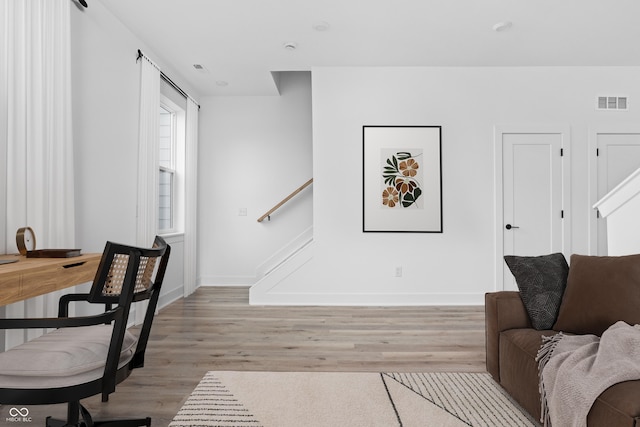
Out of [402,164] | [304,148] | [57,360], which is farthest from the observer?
[304,148]

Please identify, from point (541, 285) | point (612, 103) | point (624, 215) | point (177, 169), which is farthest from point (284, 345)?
point (612, 103)

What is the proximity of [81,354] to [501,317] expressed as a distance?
1970 mm

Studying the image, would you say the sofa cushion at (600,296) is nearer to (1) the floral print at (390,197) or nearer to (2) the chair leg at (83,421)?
(2) the chair leg at (83,421)

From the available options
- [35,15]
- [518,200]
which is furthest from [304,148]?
[35,15]

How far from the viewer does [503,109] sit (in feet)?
14.5

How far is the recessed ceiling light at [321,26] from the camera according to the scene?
3429 mm

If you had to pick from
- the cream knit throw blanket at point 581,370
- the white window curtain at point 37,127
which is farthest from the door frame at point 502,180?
the white window curtain at point 37,127

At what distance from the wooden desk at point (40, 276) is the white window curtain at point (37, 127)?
1.37 feet

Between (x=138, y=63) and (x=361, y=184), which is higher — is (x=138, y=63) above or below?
above

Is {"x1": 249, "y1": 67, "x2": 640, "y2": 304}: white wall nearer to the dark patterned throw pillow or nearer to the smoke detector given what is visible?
the smoke detector

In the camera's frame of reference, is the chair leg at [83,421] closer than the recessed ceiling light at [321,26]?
Yes

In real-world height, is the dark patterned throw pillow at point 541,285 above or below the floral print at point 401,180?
below

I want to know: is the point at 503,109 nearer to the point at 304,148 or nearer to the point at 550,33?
the point at 550,33

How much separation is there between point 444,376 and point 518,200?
278cm
